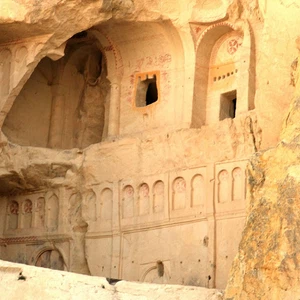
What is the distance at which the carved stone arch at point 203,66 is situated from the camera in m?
21.6

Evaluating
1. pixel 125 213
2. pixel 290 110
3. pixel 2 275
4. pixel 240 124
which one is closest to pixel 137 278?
pixel 125 213

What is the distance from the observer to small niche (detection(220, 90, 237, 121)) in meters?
21.6

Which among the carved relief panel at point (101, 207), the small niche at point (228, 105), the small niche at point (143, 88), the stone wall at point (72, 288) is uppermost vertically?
the small niche at point (143, 88)

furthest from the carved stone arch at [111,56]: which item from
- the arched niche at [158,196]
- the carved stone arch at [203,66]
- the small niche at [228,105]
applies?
the arched niche at [158,196]

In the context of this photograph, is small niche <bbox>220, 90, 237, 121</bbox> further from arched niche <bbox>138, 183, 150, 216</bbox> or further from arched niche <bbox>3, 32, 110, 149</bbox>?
arched niche <bbox>3, 32, 110, 149</bbox>

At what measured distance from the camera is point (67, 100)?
2381 cm

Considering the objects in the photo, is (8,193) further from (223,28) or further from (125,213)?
(223,28)

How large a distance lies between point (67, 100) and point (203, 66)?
3.21 meters

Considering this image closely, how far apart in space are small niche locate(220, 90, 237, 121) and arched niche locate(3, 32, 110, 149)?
254 centimetres

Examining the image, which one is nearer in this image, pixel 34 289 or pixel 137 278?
pixel 34 289

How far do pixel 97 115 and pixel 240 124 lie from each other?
4.05 m

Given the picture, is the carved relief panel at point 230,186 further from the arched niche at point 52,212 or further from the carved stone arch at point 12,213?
the carved stone arch at point 12,213

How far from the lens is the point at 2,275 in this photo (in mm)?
17016

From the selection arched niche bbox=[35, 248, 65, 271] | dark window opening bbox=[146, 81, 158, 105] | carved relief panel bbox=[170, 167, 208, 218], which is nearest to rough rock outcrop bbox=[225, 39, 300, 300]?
carved relief panel bbox=[170, 167, 208, 218]
